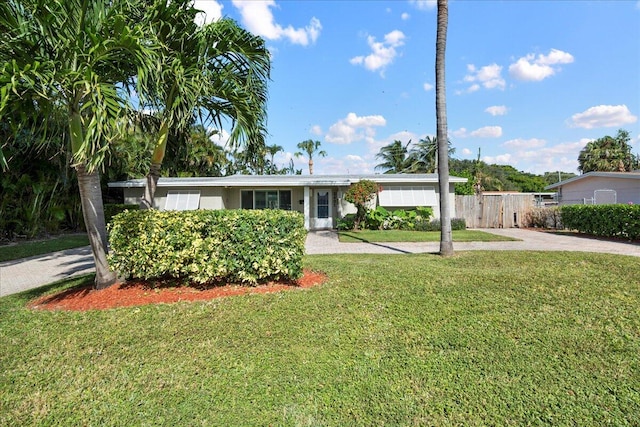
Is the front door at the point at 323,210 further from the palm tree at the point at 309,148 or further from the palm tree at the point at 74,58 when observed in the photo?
the palm tree at the point at 309,148

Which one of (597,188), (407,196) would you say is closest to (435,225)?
(407,196)

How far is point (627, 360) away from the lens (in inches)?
119

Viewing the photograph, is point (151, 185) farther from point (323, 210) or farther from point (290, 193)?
point (323, 210)

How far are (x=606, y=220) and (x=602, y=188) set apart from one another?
8261 millimetres

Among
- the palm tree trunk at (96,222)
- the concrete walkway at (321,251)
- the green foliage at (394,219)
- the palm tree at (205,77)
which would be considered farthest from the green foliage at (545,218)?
the palm tree trunk at (96,222)

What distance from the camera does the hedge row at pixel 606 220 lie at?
11109 millimetres

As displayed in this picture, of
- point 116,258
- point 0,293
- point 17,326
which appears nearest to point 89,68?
point 116,258

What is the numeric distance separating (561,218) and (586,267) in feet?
36.1

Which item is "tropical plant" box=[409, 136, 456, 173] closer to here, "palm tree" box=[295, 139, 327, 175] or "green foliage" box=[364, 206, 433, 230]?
"palm tree" box=[295, 139, 327, 175]

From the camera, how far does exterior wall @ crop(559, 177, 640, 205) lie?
1627cm

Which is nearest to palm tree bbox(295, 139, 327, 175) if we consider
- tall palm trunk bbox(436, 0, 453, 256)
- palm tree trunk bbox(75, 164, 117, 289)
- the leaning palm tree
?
the leaning palm tree

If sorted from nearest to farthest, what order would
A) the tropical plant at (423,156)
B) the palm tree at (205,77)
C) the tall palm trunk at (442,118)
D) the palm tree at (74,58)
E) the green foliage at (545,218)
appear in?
the palm tree at (74,58), the palm tree at (205,77), the tall palm trunk at (442,118), the green foliage at (545,218), the tropical plant at (423,156)

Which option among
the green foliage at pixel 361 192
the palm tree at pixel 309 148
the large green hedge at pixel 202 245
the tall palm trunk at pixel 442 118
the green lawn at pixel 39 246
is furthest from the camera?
the palm tree at pixel 309 148

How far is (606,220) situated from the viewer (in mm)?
12055
